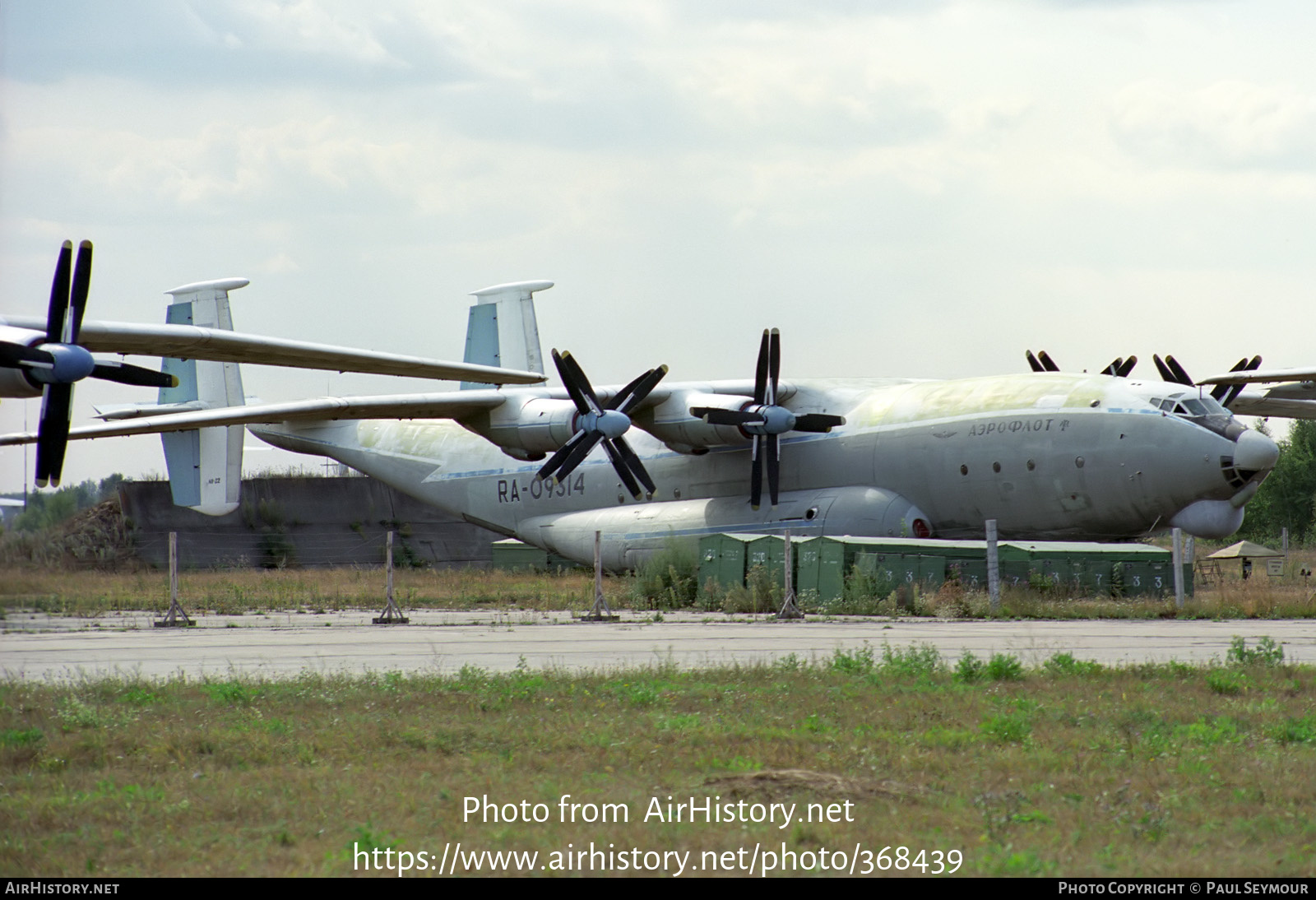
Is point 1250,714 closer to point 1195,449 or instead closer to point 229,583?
point 1195,449

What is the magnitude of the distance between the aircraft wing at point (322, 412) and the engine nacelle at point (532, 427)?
1.61 ft

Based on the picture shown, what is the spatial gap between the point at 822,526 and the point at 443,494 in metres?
13.3

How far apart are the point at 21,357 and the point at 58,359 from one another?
0.40 metres

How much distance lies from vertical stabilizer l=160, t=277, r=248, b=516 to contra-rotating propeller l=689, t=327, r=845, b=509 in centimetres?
1136

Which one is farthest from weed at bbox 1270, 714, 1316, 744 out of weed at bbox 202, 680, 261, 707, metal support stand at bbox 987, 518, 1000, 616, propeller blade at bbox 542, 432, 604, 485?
propeller blade at bbox 542, 432, 604, 485

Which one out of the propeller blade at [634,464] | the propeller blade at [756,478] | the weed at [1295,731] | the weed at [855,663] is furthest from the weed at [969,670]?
the propeller blade at [634,464]

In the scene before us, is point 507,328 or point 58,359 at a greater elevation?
point 507,328

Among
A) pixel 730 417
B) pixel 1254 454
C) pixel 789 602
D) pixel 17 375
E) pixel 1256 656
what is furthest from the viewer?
pixel 730 417

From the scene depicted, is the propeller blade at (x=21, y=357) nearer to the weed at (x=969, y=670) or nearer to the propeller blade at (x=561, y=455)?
the weed at (x=969, y=670)

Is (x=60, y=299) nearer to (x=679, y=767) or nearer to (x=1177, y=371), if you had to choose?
(x=679, y=767)

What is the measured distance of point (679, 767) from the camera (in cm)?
845

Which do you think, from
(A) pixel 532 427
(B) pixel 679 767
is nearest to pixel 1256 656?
(B) pixel 679 767

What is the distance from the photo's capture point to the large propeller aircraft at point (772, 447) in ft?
84.1
